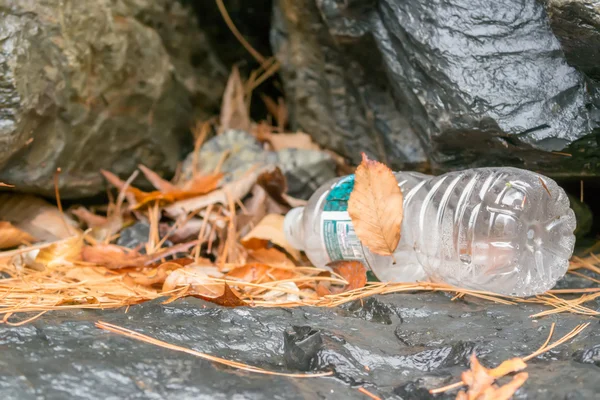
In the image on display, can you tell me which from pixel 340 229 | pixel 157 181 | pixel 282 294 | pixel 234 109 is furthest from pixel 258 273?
pixel 234 109

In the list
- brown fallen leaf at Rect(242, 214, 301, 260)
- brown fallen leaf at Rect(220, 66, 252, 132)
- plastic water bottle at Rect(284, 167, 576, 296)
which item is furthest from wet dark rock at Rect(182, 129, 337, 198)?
plastic water bottle at Rect(284, 167, 576, 296)

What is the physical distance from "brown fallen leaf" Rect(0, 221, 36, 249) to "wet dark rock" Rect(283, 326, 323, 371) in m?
1.21

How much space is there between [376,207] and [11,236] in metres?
1.27

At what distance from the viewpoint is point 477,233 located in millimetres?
1771

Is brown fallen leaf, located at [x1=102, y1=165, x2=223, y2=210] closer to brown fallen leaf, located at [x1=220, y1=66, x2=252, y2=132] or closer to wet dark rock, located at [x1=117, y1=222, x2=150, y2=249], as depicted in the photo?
wet dark rock, located at [x1=117, y1=222, x2=150, y2=249]

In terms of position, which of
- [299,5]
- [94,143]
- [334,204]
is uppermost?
[299,5]

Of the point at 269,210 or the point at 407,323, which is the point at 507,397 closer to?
the point at 407,323

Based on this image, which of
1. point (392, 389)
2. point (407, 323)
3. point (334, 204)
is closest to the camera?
point (392, 389)

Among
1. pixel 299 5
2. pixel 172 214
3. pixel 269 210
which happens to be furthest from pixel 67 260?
pixel 299 5

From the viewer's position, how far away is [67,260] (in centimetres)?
201

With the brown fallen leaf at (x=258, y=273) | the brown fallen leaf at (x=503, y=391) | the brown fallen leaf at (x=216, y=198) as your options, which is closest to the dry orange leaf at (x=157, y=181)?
the brown fallen leaf at (x=216, y=198)

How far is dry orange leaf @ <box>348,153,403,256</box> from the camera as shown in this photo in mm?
1648

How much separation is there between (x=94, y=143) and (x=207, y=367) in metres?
1.44

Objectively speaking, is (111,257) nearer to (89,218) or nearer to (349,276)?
(89,218)
